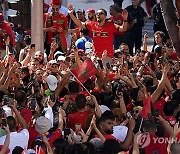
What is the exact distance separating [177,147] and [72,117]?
2.06 m

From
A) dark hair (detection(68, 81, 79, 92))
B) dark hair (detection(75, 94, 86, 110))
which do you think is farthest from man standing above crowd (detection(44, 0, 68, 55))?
dark hair (detection(75, 94, 86, 110))

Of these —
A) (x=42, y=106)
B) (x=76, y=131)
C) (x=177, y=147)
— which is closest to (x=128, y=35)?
(x=42, y=106)

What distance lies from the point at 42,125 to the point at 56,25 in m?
6.62

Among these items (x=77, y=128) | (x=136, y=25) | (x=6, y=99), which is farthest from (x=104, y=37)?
(x=77, y=128)

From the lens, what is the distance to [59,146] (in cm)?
743

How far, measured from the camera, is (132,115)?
869 cm

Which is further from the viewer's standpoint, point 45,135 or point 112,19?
point 112,19

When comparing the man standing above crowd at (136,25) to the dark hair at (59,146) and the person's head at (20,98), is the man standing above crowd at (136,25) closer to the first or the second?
the person's head at (20,98)

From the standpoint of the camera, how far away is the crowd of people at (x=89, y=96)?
7.82 m

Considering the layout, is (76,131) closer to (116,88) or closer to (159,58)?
(116,88)

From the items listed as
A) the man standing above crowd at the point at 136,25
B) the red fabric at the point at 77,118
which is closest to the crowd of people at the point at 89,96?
the red fabric at the point at 77,118

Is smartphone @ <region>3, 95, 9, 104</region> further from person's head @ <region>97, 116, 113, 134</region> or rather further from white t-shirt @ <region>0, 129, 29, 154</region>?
person's head @ <region>97, 116, 113, 134</region>

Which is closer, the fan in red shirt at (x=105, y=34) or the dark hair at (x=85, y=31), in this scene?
the fan in red shirt at (x=105, y=34)

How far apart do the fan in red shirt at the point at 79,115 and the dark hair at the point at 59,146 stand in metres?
1.22
